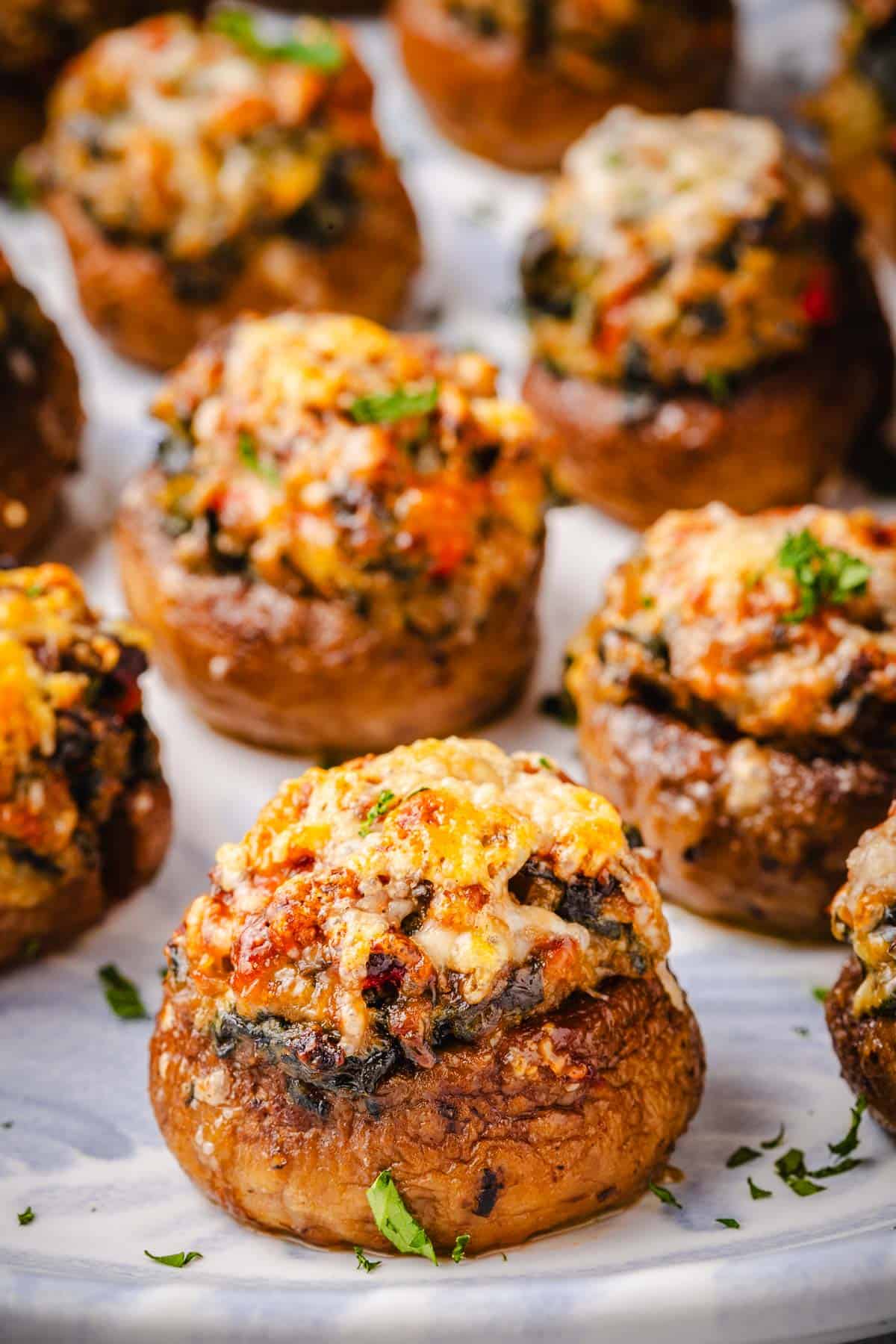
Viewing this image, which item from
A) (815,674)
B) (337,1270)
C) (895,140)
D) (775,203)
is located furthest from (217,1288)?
(895,140)

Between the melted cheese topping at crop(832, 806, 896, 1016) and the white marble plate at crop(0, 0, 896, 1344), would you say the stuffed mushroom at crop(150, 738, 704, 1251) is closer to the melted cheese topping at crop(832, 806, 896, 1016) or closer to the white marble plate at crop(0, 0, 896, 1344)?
the white marble plate at crop(0, 0, 896, 1344)

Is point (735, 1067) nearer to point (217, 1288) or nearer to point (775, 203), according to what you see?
point (217, 1288)

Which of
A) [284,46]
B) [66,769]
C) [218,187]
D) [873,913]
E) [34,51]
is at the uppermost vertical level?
[284,46]

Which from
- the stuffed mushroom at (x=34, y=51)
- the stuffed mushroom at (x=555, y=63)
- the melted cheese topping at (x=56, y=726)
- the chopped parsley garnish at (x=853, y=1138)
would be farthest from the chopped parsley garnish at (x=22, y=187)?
the chopped parsley garnish at (x=853, y=1138)

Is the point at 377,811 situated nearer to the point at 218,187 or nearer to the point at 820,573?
the point at 820,573

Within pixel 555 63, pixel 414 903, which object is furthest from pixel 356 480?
pixel 555 63
